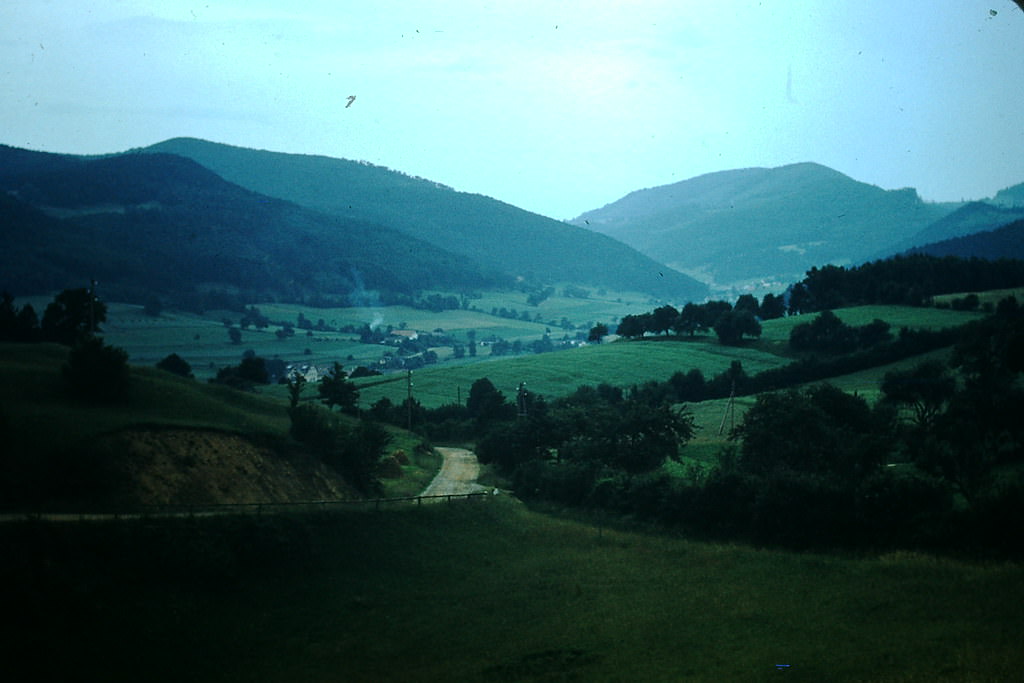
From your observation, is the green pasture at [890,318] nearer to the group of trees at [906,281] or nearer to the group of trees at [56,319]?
the group of trees at [906,281]

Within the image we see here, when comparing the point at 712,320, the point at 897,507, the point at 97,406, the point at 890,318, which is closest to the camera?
the point at 897,507

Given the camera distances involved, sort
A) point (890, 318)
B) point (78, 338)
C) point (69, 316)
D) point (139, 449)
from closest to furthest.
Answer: point (139, 449)
point (78, 338)
point (69, 316)
point (890, 318)

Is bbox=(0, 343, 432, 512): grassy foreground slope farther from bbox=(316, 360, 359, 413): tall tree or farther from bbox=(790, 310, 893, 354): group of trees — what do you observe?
bbox=(790, 310, 893, 354): group of trees

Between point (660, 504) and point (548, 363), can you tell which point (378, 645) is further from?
point (548, 363)

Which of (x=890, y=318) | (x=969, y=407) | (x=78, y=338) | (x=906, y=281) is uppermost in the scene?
(x=906, y=281)

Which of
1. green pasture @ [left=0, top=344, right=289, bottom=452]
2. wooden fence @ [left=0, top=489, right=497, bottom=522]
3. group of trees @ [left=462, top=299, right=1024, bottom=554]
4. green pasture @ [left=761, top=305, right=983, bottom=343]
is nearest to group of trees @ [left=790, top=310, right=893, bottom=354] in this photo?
green pasture @ [left=761, top=305, right=983, bottom=343]

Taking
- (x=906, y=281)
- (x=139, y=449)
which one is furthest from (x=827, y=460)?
(x=906, y=281)

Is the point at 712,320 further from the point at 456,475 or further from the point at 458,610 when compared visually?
the point at 458,610

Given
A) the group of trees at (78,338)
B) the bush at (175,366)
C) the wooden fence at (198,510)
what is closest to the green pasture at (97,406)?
the group of trees at (78,338)
